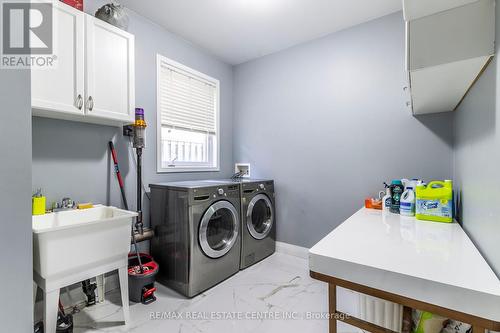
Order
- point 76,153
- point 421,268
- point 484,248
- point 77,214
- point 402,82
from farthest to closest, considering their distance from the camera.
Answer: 1. point 402,82
2. point 76,153
3. point 77,214
4. point 484,248
5. point 421,268

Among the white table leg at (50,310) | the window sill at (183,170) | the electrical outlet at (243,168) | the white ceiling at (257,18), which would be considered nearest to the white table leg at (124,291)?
the white table leg at (50,310)

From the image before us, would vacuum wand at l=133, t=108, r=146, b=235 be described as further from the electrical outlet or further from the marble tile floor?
the electrical outlet

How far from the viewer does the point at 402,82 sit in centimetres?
207

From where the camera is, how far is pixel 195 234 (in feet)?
6.18

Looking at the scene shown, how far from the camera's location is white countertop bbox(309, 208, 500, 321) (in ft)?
2.03

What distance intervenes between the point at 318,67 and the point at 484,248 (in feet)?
7.26

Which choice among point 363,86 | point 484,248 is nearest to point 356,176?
point 363,86

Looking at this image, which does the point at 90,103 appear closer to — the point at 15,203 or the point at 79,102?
the point at 79,102

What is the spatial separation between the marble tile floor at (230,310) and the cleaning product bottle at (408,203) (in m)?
0.95

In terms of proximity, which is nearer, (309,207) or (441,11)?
(441,11)

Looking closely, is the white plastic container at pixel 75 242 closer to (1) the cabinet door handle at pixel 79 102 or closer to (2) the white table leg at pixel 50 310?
(2) the white table leg at pixel 50 310

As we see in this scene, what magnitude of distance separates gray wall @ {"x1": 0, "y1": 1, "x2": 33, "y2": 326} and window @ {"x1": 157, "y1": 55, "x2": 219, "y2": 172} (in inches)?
61.0

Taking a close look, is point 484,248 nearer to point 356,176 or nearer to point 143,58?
point 356,176

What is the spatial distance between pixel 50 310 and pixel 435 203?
2321 millimetres
